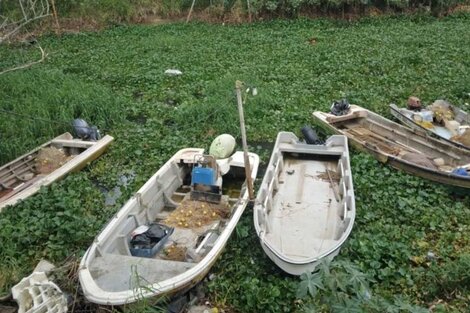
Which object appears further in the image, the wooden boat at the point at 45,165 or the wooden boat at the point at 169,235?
the wooden boat at the point at 45,165

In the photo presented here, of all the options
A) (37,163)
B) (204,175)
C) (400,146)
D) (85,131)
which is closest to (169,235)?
(204,175)

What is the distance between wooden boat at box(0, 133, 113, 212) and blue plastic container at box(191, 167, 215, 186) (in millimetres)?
2335

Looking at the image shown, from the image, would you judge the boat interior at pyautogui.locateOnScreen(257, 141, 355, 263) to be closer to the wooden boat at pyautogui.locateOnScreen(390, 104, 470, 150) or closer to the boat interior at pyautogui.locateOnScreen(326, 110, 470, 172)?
the boat interior at pyautogui.locateOnScreen(326, 110, 470, 172)

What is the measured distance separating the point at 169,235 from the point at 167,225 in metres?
0.33

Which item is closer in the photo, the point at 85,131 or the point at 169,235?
the point at 169,235

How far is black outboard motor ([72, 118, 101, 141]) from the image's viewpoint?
→ 805 centimetres

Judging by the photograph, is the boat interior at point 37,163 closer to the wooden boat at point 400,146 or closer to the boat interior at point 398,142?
the wooden boat at point 400,146

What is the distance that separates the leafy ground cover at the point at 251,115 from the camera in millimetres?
4668

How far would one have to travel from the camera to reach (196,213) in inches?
222

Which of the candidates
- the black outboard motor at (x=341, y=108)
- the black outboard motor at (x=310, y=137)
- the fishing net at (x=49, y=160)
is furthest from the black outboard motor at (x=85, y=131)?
the black outboard motor at (x=341, y=108)

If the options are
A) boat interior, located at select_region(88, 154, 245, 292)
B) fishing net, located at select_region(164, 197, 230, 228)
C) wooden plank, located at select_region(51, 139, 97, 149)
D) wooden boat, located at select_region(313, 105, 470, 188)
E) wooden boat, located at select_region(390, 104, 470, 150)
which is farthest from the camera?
wooden plank, located at select_region(51, 139, 97, 149)

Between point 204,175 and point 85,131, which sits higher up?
point 85,131

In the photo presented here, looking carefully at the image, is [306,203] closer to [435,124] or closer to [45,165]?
[435,124]

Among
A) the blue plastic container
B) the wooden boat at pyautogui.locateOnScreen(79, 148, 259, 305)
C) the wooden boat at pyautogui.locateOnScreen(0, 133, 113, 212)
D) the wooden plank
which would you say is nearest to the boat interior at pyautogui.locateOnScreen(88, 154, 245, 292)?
the wooden boat at pyautogui.locateOnScreen(79, 148, 259, 305)
